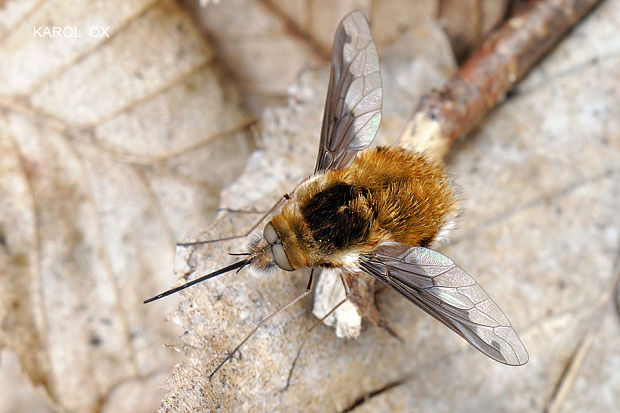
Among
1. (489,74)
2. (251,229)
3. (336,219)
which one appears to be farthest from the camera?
(489,74)

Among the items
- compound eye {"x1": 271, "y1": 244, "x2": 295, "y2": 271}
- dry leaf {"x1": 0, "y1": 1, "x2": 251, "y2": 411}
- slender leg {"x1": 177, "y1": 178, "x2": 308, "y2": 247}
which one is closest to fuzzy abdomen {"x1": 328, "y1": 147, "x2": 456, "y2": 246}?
slender leg {"x1": 177, "y1": 178, "x2": 308, "y2": 247}

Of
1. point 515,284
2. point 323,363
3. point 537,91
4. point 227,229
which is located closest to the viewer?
point 323,363

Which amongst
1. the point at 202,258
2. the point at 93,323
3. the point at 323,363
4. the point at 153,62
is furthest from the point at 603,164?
the point at 93,323

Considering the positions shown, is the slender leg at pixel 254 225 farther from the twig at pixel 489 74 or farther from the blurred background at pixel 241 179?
the twig at pixel 489 74

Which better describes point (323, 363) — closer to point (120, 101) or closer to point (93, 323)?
point (93, 323)

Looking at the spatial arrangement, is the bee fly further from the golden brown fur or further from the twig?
the twig

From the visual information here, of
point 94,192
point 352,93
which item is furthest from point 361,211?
point 94,192

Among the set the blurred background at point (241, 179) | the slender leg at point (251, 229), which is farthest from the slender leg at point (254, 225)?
the blurred background at point (241, 179)

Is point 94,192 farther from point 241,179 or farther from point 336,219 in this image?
point 336,219
